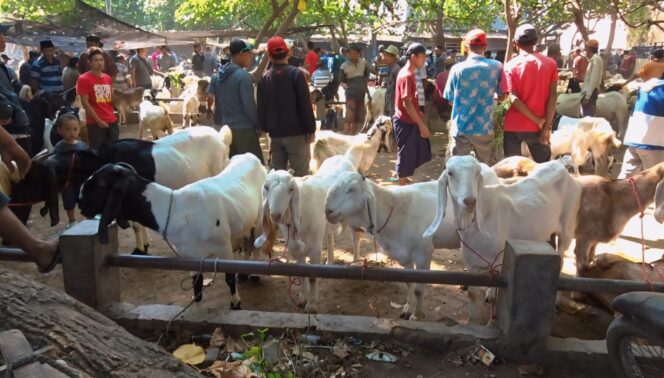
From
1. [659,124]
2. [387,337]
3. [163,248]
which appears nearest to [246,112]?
[163,248]

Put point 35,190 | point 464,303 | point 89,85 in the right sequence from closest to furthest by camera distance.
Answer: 1. point 464,303
2. point 35,190
3. point 89,85

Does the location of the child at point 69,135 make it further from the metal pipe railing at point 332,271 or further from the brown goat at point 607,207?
the brown goat at point 607,207

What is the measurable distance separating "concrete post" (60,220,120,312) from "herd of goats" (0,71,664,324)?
0.12 metres

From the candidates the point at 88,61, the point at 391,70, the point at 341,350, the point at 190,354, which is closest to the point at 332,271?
the point at 341,350

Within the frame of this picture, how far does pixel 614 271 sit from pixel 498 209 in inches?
51.2

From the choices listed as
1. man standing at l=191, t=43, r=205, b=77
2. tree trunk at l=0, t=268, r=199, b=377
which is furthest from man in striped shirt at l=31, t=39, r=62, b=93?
man standing at l=191, t=43, r=205, b=77

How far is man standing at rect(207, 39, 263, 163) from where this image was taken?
20.2 feet

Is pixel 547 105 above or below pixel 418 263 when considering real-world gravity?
above

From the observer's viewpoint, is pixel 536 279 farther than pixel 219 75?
No

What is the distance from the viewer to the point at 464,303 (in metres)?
4.71

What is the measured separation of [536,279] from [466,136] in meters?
2.86

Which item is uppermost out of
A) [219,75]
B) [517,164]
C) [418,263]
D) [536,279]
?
[219,75]

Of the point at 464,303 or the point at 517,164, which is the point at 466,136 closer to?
the point at 517,164

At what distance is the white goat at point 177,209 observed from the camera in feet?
12.6
